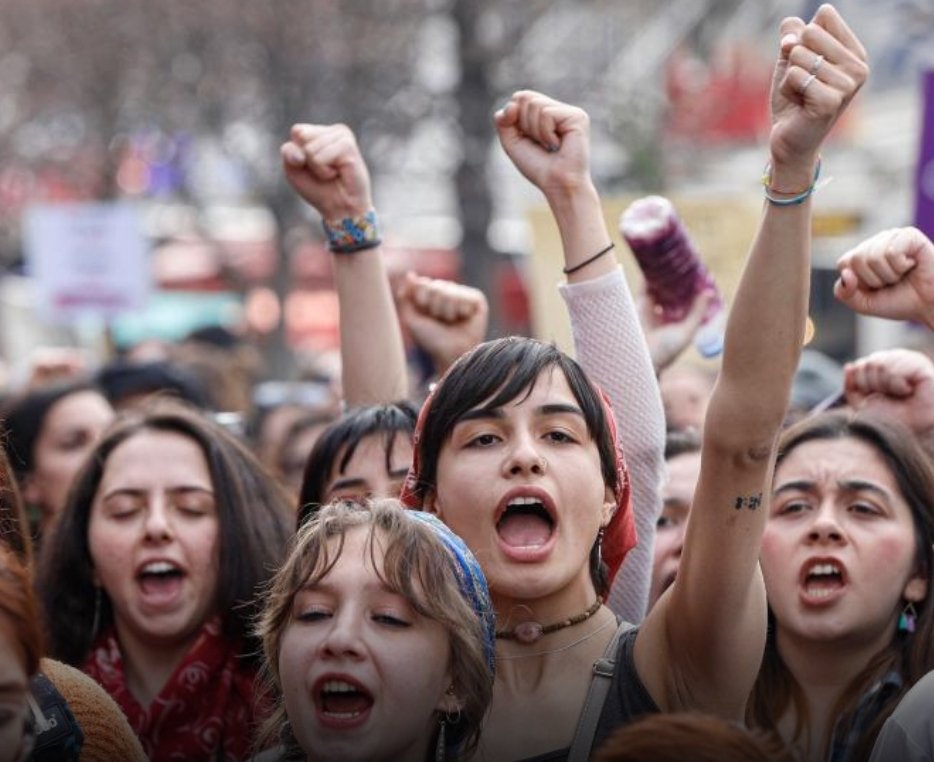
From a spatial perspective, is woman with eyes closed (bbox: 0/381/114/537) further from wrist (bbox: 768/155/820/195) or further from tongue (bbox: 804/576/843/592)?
wrist (bbox: 768/155/820/195)

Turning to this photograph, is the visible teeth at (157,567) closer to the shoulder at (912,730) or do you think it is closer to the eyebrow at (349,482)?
the eyebrow at (349,482)

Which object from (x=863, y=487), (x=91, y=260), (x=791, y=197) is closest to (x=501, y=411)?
(x=791, y=197)

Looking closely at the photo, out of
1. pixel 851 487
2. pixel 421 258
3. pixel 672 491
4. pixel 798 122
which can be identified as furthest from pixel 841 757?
pixel 421 258

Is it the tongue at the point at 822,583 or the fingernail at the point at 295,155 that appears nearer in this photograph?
the tongue at the point at 822,583

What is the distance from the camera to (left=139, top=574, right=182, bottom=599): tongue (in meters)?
3.57

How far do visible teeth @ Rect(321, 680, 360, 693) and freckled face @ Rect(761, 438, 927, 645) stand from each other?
1161mm

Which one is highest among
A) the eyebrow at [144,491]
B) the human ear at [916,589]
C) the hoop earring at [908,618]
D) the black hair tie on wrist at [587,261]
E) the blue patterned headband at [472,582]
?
the black hair tie on wrist at [587,261]

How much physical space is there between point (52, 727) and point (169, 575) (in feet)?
3.70

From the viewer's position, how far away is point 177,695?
3.50 metres

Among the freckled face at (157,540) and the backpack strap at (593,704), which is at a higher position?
the freckled face at (157,540)

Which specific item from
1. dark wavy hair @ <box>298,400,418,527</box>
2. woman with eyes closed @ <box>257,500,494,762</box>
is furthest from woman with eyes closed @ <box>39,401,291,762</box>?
woman with eyes closed @ <box>257,500,494,762</box>

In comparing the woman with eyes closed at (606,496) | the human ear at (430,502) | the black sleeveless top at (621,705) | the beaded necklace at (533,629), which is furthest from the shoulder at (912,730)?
the human ear at (430,502)

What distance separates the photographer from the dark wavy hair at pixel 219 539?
11.9ft

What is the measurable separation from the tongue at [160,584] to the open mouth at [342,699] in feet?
4.02
